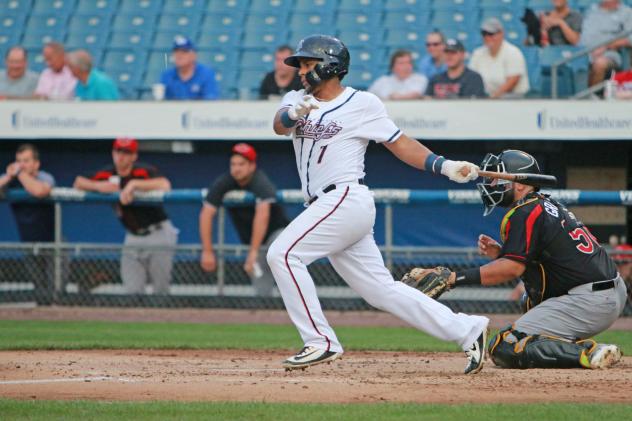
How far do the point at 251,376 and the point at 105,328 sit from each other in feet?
12.9

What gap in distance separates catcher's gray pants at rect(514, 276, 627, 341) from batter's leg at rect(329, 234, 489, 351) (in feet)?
1.76

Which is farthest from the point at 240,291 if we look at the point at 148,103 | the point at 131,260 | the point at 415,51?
the point at 415,51

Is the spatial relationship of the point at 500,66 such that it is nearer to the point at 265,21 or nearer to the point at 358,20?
the point at 358,20

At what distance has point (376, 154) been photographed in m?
13.1

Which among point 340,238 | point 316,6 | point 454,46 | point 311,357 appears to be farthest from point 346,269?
point 316,6

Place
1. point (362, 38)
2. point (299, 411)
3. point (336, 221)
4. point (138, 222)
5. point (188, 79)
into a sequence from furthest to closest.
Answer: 1. point (362, 38)
2. point (188, 79)
3. point (138, 222)
4. point (336, 221)
5. point (299, 411)

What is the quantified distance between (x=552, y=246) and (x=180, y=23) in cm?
939

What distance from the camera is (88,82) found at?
43.1ft

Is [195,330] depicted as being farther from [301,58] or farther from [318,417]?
[318,417]

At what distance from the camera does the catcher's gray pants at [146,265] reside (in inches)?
449

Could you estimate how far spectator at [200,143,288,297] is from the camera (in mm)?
11109

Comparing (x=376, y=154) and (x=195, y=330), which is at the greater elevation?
(x=376, y=154)

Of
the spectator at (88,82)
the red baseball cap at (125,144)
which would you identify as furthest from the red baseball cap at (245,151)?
the spectator at (88,82)

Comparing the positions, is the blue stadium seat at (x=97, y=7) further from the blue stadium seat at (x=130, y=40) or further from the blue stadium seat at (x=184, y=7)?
the blue stadium seat at (x=184, y=7)
